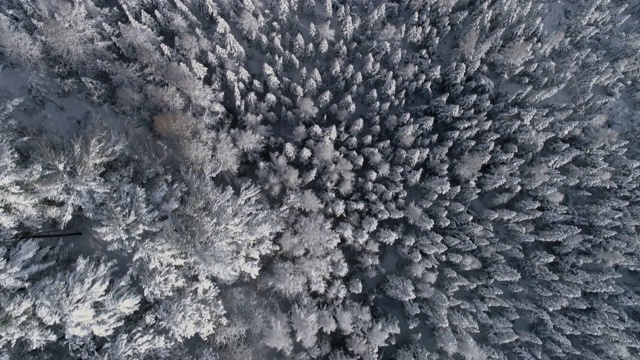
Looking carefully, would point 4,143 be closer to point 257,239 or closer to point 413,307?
point 257,239

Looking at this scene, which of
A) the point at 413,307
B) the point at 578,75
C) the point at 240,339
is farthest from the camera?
the point at 578,75

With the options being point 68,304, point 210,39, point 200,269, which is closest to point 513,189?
point 200,269

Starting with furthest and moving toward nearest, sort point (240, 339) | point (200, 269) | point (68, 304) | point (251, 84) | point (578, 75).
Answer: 1. point (578, 75)
2. point (251, 84)
3. point (240, 339)
4. point (200, 269)
5. point (68, 304)

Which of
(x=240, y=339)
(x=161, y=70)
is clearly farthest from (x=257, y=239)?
(x=161, y=70)

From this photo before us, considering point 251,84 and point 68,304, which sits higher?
point 251,84

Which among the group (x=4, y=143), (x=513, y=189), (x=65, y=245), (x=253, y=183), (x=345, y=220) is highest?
(x=513, y=189)

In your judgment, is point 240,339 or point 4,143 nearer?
point 4,143
